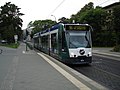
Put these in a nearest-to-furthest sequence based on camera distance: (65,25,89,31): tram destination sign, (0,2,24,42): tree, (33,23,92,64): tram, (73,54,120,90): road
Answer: (73,54,120,90): road < (33,23,92,64): tram < (65,25,89,31): tram destination sign < (0,2,24,42): tree

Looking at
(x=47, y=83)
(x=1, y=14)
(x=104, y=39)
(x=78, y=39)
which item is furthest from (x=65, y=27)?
(x=1, y=14)

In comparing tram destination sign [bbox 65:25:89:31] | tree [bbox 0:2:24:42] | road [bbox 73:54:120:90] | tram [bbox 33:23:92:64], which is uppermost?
tree [bbox 0:2:24:42]

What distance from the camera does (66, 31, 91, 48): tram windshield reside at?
19.9 metres

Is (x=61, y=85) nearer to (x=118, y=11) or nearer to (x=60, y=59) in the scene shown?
(x=60, y=59)

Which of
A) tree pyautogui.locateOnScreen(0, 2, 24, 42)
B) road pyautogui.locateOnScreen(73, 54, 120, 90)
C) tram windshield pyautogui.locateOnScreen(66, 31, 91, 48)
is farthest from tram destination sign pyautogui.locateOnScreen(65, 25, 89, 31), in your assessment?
tree pyautogui.locateOnScreen(0, 2, 24, 42)

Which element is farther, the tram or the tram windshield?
the tram windshield

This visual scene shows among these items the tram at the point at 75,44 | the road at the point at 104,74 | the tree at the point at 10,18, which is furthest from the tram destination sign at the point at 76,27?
the tree at the point at 10,18

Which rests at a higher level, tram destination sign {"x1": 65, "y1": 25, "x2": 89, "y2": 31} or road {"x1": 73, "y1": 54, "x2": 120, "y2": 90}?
Answer: tram destination sign {"x1": 65, "y1": 25, "x2": 89, "y2": 31}

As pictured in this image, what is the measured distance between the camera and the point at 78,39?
20.1 meters

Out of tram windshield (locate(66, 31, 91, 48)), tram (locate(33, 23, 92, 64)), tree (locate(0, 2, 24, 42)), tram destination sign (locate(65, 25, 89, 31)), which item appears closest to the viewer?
→ tram (locate(33, 23, 92, 64))

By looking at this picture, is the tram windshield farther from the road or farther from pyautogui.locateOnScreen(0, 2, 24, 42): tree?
pyautogui.locateOnScreen(0, 2, 24, 42): tree

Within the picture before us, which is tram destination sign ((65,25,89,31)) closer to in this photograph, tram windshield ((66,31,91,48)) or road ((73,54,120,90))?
tram windshield ((66,31,91,48))

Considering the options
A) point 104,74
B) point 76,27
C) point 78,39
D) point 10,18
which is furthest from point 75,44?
point 10,18

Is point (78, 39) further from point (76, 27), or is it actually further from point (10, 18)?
point (10, 18)
